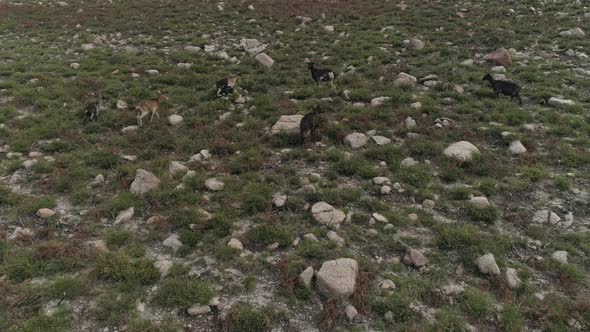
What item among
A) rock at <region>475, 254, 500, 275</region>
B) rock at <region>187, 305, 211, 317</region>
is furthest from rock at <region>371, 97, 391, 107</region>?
rock at <region>187, 305, 211, 317</region>

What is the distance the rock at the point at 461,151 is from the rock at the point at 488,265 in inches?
127

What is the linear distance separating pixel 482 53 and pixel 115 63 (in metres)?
13.5

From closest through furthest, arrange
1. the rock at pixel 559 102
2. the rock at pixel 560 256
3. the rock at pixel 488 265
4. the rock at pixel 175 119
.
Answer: the rock at pixel 488 265 → the rock at pixel 560 256 → the rock at pixel 175 119 → the rock at pixel 559 102

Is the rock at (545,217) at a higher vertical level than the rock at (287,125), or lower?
higher

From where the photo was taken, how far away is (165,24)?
20219 millimetres

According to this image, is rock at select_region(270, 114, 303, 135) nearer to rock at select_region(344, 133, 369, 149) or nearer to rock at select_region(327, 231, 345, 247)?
rock at select_region(344, 133, 369, 149)

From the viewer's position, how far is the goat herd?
33.5ft

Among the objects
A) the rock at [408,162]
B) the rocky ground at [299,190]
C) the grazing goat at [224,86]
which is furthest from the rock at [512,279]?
the grazing goat at [224,86]

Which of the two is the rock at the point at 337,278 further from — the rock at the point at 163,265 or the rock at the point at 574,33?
the rock at the point at 574,33

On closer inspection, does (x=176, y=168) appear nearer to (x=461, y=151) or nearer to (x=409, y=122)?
(x=409, y=122)

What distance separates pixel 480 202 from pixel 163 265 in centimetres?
575

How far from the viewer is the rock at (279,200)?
26.3ft

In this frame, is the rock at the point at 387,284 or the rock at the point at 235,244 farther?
the rock at the point at 235,244

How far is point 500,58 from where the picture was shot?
1444 cm
